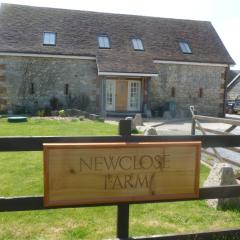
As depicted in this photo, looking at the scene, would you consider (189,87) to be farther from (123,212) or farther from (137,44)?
(123,212)

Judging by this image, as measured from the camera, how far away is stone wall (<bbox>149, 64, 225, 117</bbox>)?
25078mm

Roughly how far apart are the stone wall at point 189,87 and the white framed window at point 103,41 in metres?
3.49

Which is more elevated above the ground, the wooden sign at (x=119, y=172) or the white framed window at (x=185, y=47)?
the white framed window at (x=185, y=47)

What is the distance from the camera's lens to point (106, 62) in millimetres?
22953

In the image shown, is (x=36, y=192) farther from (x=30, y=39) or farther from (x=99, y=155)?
(x=30, y=39)

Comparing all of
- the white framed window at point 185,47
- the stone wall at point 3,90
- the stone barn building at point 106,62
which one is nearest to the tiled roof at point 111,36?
the stone barn building at point 106,62

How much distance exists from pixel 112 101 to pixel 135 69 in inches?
116

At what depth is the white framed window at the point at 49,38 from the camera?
76.7ft

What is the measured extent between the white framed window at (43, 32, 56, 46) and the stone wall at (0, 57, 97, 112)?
1165mm

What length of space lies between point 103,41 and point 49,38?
342 centimetres

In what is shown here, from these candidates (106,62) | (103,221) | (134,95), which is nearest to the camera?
(103,221)

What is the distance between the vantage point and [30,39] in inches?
915

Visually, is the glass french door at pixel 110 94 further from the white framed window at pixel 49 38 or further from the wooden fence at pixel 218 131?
the wooden fence at pixel 218 131

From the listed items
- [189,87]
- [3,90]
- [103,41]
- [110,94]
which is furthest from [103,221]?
[189,87]
